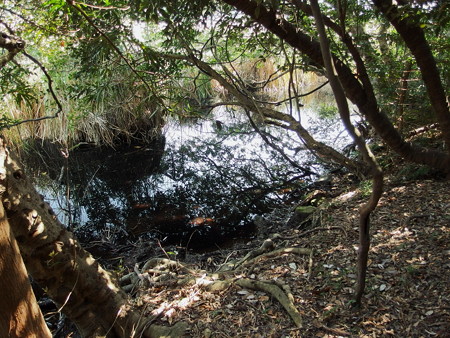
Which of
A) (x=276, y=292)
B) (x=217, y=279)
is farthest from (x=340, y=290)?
(x=217, y=279)

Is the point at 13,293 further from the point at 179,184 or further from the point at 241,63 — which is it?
the point at 179,184

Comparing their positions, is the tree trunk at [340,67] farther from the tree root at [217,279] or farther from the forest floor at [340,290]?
the tree root at [217,279]

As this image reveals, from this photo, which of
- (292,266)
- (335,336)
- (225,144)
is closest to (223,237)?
(292,266)

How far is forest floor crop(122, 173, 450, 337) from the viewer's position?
→ 2.46m

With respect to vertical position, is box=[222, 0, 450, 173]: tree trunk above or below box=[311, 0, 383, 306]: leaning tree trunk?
above

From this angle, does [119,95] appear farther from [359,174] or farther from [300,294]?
[300,294]

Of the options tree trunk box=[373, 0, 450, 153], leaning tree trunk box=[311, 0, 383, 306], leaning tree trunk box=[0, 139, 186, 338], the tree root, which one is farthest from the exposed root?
tree trunk box=[373, 0, 450, 153]

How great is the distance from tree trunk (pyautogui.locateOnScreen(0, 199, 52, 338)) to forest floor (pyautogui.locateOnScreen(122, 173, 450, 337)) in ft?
4.67

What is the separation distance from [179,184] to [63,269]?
561 cm

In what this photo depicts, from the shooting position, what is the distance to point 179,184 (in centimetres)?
802

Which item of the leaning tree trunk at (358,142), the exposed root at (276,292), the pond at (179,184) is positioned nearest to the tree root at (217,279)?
the exposed root at (276,292)

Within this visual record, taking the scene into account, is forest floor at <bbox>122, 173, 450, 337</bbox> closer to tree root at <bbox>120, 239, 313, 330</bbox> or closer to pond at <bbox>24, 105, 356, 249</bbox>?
tree root at <bbox>120, 239, 313, 330</bbox>

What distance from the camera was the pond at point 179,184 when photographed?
6008mm

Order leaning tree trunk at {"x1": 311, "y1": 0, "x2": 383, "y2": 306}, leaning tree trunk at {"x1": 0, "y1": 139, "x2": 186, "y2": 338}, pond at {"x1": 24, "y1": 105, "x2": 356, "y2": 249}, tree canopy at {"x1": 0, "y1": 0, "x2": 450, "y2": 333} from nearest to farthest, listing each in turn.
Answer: leaning tree trunk at {"x1": 311, "y1": 0, "x2": 383, "y2": 306}, leaning tree trunk at {"x1": 0, "y1": 139, "x2": 186, "y2": 338}, tree canopy at {"x1": 0, "y1": 0, "x2": 450, "y2": 333}, pond at {"x1": 24, "y1": 105, "x2": 356, "y2": 249}
